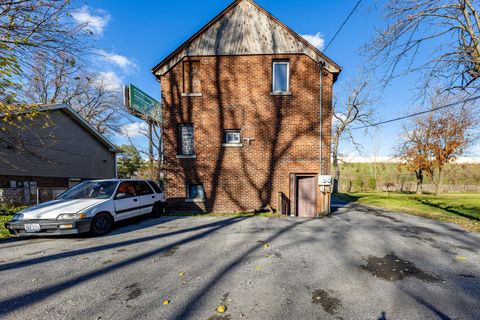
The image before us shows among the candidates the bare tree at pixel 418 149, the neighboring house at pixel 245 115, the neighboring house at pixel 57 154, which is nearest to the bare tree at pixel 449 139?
the bare tree at pixel 418 149

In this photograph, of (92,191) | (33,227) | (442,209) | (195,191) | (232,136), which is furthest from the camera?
(442,209)

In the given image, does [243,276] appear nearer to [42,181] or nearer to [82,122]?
[42,181]

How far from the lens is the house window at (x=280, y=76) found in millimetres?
10758

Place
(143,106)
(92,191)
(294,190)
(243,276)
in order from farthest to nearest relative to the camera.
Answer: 1. (143,106)
2. (294,190)
3. (92,191)
4. (243,276)

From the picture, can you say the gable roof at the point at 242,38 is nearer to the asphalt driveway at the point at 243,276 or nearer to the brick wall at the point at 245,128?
the brick wall at the point at 245,128

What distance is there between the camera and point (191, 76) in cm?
1119

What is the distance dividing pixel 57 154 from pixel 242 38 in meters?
15.4

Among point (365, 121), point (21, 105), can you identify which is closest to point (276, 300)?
point (21, 105)

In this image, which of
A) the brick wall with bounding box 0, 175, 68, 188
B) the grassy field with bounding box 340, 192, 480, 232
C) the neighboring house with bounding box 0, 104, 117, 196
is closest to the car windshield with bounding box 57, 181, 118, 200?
the neighboring house with bounding box 0, 104, 117, 196

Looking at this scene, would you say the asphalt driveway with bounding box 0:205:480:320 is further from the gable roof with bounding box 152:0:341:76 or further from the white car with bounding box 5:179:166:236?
the gable roof with bounding box 152:0:341:76

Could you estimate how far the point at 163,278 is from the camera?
367cm

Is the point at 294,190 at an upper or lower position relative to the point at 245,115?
lower

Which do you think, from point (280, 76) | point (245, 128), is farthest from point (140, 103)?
point (280, 76)

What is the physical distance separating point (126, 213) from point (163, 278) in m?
4.19
